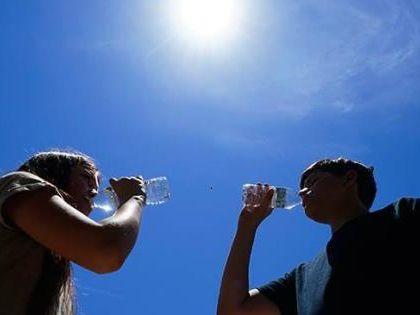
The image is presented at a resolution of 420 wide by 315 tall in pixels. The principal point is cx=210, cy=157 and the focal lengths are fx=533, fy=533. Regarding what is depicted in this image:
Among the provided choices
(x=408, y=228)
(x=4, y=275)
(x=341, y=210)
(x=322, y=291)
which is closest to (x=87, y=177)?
(x=4, y=275)

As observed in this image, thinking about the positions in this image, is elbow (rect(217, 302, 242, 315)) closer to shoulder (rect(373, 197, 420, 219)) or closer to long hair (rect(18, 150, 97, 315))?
shoulder (rect(373, 197, 420, 219))

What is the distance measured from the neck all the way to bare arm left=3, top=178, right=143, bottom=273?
8.58 feet

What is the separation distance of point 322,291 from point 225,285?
43.9 inches

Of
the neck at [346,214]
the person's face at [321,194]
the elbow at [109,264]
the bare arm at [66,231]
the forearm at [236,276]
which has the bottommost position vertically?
the elbow at [109,264]

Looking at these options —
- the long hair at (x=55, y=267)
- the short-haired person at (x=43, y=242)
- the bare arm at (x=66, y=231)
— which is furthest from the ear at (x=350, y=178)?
the bare arm at (x=66, y=231)

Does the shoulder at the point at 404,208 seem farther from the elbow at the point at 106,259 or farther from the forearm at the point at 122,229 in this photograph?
the elbow at the point at 106,259

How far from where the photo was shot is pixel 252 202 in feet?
17.2

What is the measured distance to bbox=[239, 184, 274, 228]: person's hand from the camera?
5016 mm

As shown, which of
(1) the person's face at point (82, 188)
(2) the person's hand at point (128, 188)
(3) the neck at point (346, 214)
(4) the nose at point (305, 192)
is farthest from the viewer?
(4) the nose at point (305, 192)

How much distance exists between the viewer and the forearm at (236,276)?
451 cm

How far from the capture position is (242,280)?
4.59 metres

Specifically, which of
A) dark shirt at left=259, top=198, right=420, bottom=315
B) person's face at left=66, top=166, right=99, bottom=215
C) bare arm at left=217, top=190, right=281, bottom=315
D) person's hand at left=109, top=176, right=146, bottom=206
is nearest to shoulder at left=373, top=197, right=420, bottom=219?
dark shirt at left=259, top=198, right=420, bottom=315

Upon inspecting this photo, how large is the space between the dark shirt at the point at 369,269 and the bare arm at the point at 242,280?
1.10 ft

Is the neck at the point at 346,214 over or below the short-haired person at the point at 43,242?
over
